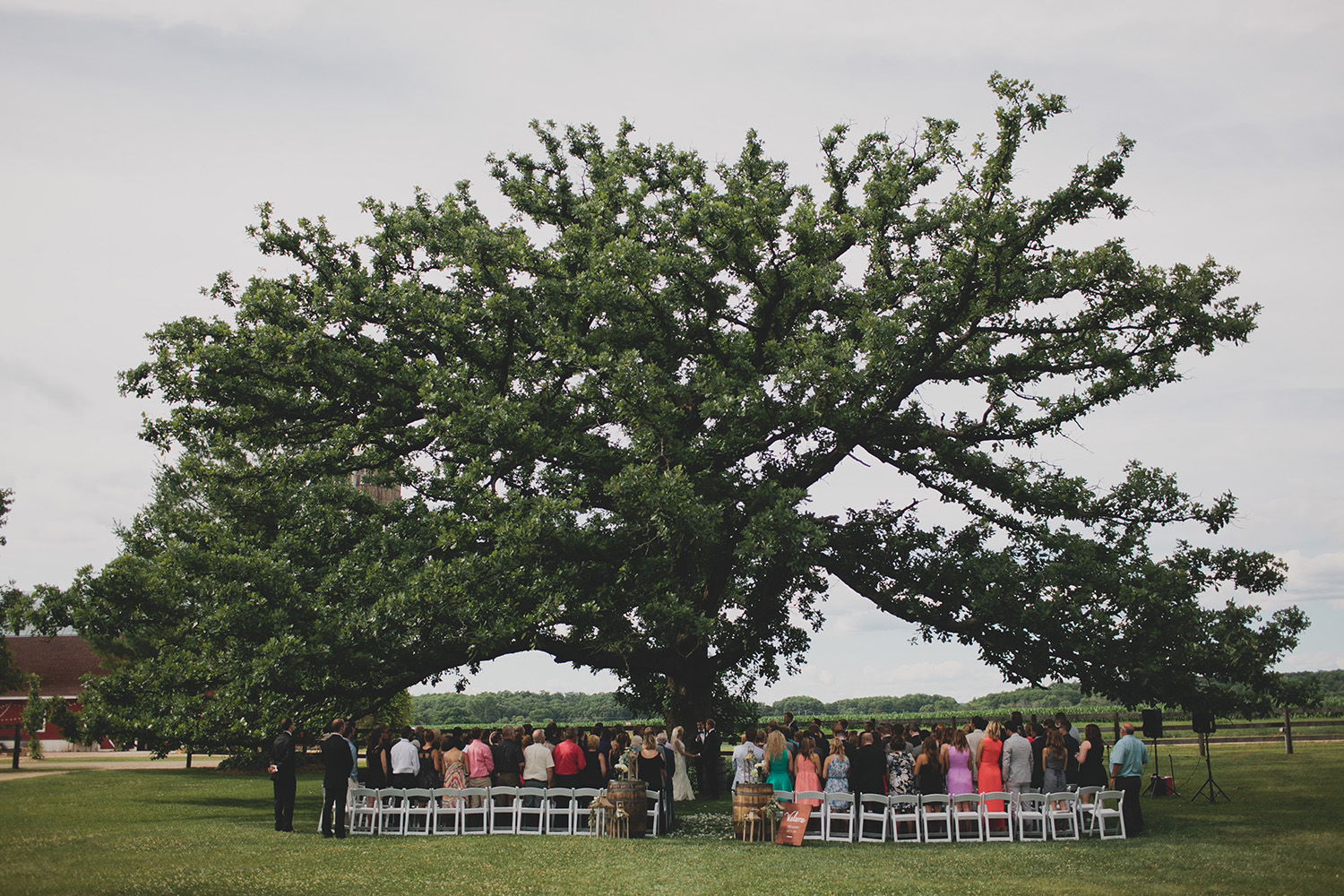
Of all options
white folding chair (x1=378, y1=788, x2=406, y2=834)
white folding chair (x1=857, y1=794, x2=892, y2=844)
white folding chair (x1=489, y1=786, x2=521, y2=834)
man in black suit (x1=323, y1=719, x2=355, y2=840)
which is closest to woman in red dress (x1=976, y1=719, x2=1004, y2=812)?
white folding chair (x1=857, y1=794, x2=892, y2=844)

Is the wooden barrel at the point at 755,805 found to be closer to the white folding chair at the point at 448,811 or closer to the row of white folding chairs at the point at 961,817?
the row of white folding chairs at the point at 961,817

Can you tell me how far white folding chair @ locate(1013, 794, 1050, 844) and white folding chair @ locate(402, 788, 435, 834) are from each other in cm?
915

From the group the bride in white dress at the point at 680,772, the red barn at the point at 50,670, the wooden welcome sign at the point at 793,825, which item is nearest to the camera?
the wooden welcome sign at the point at 793,825

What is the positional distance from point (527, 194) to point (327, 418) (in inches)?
302

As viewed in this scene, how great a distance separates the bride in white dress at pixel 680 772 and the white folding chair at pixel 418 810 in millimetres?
5096

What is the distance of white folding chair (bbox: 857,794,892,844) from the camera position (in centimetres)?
1488

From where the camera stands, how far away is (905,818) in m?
15.2

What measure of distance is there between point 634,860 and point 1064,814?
704cm

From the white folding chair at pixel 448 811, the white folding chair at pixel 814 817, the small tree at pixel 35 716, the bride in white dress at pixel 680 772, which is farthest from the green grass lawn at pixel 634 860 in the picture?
the small tree at pixel 35 716

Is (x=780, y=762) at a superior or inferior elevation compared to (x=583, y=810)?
superior

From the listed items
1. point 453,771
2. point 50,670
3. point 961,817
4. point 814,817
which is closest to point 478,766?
point 453,771

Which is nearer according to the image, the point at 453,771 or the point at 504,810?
the point at 504,810

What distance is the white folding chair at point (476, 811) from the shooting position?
52.7 ft

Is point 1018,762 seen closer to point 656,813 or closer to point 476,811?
point 656,813
